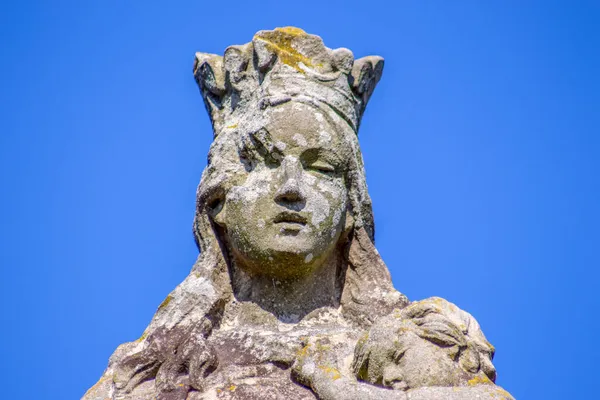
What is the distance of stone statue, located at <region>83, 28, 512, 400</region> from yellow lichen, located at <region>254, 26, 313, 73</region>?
0.04 feet

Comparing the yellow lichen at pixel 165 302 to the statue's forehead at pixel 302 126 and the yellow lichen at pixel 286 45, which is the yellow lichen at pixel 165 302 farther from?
the yellow lichen at pixel 286 45

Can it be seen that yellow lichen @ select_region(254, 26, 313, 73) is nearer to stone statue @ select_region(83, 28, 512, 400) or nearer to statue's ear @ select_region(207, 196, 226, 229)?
stone statue @ select_region(83, 28, 512, 400)

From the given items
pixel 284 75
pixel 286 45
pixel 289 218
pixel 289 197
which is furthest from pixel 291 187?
pixel 286 45

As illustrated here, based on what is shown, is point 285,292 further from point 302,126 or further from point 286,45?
point 286,45

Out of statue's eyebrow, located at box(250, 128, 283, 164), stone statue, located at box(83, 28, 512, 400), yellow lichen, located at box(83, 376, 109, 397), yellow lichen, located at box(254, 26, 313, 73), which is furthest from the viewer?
yellow lichen, located at box(254, 26, 313, 73)

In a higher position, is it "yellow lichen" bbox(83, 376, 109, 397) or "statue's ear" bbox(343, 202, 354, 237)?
"statue's ear" bbox(343, 202, 354, 237)

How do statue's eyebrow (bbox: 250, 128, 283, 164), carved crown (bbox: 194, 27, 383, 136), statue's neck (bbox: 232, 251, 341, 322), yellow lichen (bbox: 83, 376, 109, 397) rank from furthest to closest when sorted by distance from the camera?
1. carved crown (bbox: 194, 27, 383, 136)
2. statue's neck (bbox: 232, 251, 341, 322)
3. statue's eyebrow (bbox: 250, 128, 283, 164)
4. yellow lichen (bbox: 83, 376, 109, 397)

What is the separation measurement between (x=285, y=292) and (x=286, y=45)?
2024 mm

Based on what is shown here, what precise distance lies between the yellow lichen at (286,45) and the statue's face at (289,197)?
18.5 inches

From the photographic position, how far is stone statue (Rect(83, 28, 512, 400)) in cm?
877

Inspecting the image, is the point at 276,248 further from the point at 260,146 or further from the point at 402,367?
the point at 402,367

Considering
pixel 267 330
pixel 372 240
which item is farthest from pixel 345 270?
pixel 267 330

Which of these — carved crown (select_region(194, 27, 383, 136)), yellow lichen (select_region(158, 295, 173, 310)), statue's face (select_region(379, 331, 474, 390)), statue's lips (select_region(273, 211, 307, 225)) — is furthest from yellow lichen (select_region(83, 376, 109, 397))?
statue's face (select_region(379, 331, 474, 390))

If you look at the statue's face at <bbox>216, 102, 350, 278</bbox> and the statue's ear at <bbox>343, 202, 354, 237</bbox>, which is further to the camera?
the statue's ear at <bbox>343, 202, 354, 237</bbox>
